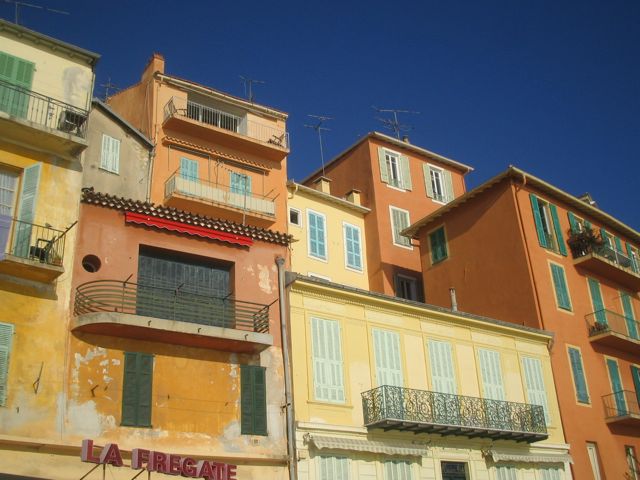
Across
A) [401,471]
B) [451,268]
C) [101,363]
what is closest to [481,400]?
[401,471]

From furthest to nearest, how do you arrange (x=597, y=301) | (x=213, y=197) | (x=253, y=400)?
1. (x=213, y=197)
2. (x=597, y=301)
3. (x=253, y=400)

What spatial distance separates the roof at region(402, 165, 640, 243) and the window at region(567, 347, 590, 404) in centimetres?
653

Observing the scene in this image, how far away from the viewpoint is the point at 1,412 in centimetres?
1606

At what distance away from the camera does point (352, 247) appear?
120ft

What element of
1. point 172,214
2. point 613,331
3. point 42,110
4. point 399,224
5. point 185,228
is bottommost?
point 613,331

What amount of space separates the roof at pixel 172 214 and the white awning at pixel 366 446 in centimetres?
580

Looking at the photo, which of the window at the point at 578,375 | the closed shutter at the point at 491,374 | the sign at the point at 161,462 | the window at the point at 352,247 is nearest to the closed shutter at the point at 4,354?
the sign at the point at 161,462

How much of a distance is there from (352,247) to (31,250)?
66.6ft

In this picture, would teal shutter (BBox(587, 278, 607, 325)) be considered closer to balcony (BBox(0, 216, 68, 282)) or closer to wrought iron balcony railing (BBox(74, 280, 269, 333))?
wrought iron balcony railing (BBox(74, 280, 269, 333))

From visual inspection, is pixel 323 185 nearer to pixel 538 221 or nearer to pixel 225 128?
pixel 225 128

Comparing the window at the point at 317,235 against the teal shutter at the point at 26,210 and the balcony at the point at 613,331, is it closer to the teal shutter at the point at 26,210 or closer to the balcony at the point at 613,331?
the balcony at the point at 613,331

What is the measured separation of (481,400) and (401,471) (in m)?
3.99

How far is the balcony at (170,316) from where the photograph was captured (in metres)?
18.0

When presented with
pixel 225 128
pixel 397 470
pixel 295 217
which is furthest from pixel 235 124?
pixel 397 470
